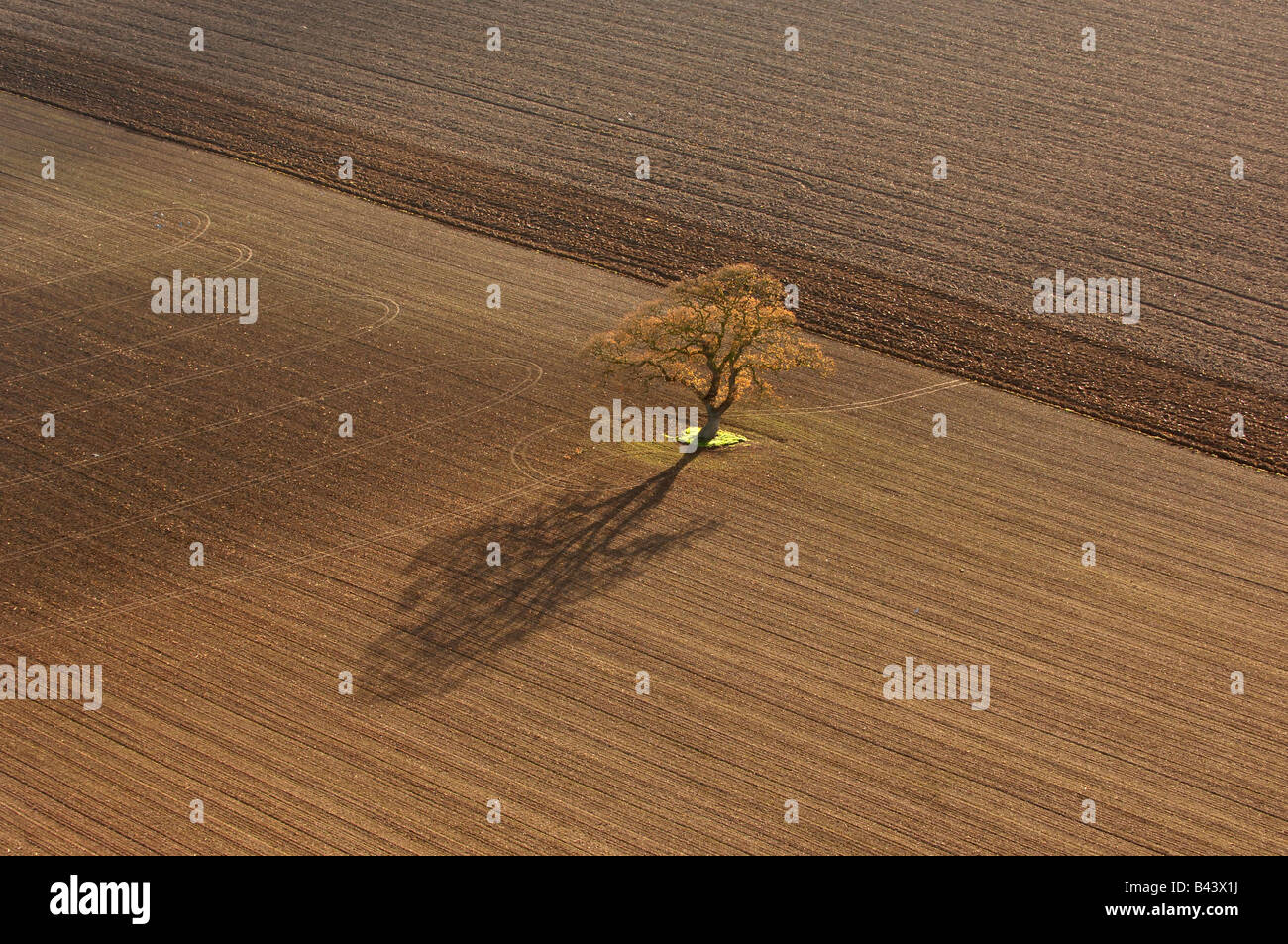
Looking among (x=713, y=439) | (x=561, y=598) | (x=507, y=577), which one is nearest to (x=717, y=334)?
(x=713, y=439)

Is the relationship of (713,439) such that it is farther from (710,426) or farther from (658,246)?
(658,246)

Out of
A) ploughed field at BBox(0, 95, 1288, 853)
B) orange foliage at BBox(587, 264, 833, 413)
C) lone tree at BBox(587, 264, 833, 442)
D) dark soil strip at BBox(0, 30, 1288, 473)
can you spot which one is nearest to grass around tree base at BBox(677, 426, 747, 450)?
ploughed field at BBox(0, 95, 1288, 853)

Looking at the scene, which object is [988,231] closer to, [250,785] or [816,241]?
[816,241]

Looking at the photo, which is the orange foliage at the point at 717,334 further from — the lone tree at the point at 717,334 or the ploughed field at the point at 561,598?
the ploughed field at the point at 561,598

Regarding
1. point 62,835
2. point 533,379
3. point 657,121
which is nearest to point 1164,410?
point 533,379

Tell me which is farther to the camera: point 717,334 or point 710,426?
point 710,426

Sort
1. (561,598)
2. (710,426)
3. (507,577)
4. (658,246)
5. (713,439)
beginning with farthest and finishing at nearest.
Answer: (658,246)
(713,439)
(710,426)
(507,577)
(561,598)

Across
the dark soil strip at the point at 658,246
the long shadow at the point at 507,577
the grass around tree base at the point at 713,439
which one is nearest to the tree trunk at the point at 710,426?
the grass around tree base at the point at 713,439
